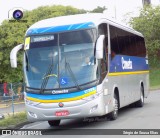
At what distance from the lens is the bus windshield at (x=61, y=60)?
13898 millimetres

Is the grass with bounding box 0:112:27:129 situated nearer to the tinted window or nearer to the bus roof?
the bus roof

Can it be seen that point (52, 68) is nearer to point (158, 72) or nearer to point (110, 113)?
point (110, 113)

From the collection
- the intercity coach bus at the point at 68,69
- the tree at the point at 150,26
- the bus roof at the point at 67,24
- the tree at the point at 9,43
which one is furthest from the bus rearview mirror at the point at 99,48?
the tree at the point at 150,26

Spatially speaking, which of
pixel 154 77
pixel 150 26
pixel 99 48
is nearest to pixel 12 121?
pixel 99 48

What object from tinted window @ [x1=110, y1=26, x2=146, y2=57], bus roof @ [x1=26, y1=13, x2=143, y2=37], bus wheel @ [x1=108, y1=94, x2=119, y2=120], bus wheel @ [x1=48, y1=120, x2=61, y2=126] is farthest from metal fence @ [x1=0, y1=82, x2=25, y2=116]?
bus roof @ [x1=26, y1=13, x2=143, y2=37]

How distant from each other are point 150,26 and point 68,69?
35553mm

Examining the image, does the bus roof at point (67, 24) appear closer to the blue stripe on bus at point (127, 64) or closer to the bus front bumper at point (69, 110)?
the blue stripe on bus at point (127, 64)

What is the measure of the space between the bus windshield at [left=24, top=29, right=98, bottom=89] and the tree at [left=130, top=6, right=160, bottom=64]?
34.6m

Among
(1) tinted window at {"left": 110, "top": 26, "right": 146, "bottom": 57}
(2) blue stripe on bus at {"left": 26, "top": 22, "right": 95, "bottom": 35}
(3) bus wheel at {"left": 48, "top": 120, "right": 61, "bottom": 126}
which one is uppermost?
(2) blue stripe on bus at {"left": 26, "top": 22, "right": 95, "bottom": 35}

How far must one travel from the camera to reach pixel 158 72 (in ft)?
151

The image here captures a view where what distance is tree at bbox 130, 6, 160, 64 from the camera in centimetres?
4834

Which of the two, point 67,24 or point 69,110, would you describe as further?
point 67,24

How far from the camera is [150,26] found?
4838 centimetres

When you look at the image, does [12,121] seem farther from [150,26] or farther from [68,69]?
[150,26]
